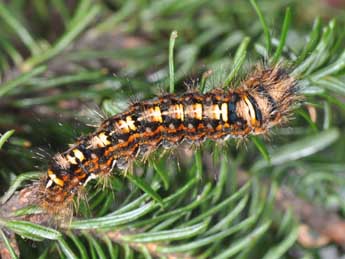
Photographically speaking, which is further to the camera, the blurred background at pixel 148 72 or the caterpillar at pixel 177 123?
the blurred background at pixel 148 72

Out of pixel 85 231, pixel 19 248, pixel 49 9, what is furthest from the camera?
pixel 49 9

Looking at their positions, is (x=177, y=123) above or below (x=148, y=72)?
below

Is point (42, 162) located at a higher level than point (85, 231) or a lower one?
higher

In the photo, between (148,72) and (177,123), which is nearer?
(177,123)

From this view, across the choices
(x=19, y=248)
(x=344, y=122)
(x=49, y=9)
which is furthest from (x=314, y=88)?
(x=49, y=9)

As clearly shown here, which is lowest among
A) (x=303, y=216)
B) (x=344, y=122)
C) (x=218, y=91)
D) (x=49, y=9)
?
(x=303, y=216)

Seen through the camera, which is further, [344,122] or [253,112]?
[344,122]

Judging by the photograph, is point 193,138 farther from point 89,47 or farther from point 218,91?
point 89,47

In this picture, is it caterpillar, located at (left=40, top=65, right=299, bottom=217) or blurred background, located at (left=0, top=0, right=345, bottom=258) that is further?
blurred background, located at (left=0, top=0, right=345, bottom=258)
